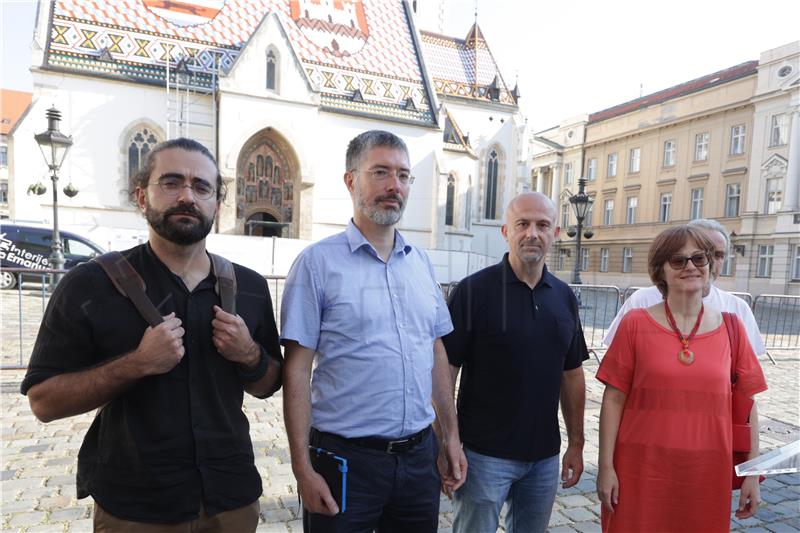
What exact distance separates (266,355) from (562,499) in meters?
2.90

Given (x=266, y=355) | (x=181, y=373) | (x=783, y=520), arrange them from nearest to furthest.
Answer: (x=181, y=373) → (x=266, y=355) → (x=783, y=520)

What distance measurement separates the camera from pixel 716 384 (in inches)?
82.4

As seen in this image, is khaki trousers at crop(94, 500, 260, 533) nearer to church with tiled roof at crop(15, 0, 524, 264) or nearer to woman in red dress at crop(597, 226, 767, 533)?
woman in red dress at crop(597, 226, 767, 533)

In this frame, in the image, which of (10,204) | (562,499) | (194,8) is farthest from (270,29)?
(562,499)

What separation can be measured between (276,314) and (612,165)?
3763cm

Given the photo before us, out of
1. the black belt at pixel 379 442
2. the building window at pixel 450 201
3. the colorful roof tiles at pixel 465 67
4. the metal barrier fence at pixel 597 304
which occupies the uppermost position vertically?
the colorful roof tiles at pixel 465 67

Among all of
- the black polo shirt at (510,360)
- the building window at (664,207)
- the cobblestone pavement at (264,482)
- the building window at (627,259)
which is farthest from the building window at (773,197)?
the black polo shirt at (510,360)

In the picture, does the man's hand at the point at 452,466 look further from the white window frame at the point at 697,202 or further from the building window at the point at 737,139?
the white window frame at the point at 697,202

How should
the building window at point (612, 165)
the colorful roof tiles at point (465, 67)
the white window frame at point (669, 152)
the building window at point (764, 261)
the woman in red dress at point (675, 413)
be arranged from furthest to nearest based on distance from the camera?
1. the building window at point (612, 165)
2. the colorful roof tiles at point (465, 67)
3. the white window frame at point (669, 152)
4. the building window at point (764, 261)
5. the woman in red dress at point (675, 413)

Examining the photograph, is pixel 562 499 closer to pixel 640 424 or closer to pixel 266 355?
pixel 640 424

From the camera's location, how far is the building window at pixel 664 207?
34.9 metres

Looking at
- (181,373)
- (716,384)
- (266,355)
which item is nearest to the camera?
(181,373)

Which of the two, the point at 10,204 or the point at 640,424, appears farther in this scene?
the point at 10,204

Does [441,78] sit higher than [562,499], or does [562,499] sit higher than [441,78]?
[441,78]
